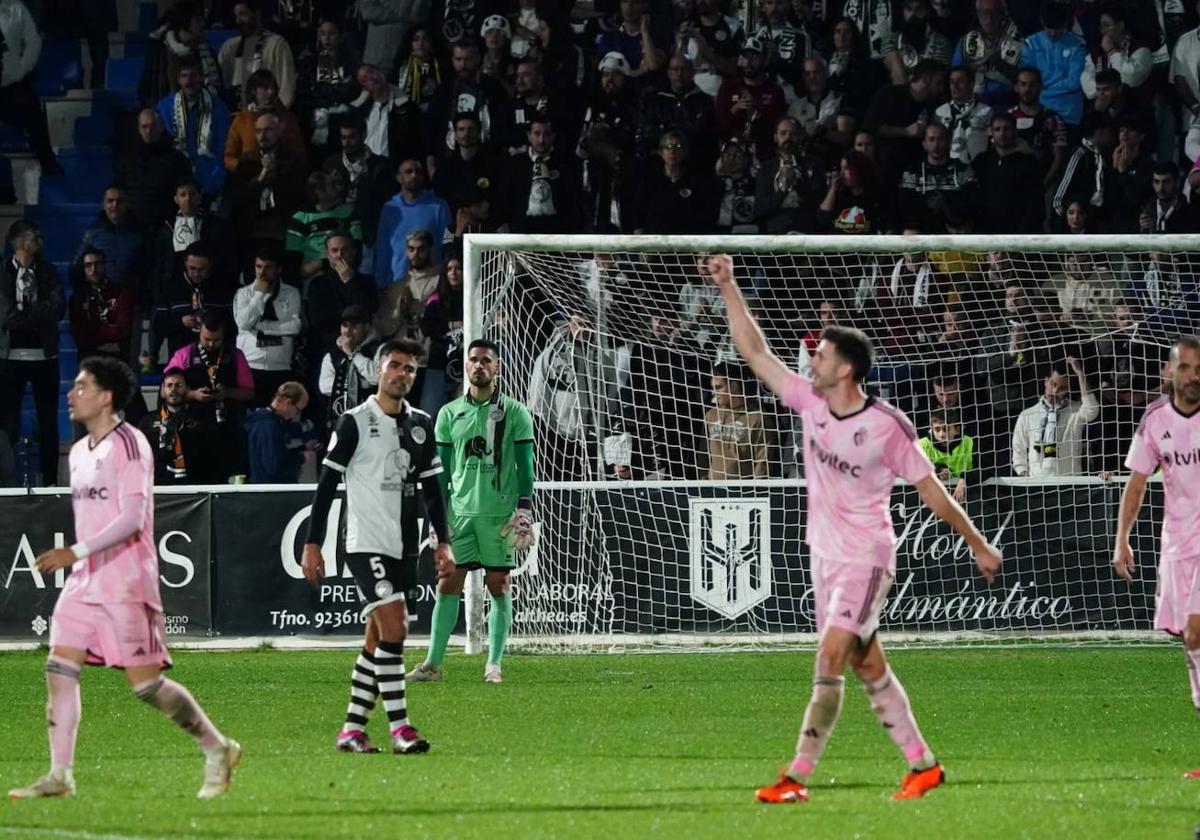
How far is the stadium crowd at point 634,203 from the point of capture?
17344mm

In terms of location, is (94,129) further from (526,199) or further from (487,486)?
(487,486)

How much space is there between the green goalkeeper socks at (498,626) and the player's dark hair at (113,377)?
584 centimetres

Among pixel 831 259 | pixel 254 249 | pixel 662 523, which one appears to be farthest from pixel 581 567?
pixel 254 249

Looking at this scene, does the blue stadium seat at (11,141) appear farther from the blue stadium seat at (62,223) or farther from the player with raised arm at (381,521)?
the player with raised arm at (381,521)

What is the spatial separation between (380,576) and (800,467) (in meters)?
8.14

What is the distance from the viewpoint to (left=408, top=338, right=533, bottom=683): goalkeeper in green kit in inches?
544

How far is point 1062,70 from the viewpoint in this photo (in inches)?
830

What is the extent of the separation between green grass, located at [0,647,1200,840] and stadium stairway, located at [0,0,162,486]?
27.2ft

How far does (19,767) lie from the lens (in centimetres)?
943


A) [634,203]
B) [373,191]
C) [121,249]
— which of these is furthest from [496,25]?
[121,249]

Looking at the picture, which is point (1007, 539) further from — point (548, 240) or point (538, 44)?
point (538, 44)

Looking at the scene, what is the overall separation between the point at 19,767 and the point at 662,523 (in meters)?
8.25

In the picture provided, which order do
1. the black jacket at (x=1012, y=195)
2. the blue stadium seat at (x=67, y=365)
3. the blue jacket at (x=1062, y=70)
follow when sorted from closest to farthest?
the black jacket at (x=1012, y=195) < the blue jacket at (x=1062, y=70) < the blue stadium seat at (x=67, y=365)

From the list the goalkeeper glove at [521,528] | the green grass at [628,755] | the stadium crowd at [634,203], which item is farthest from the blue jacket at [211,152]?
the goalkeeper glove at [521,528]
